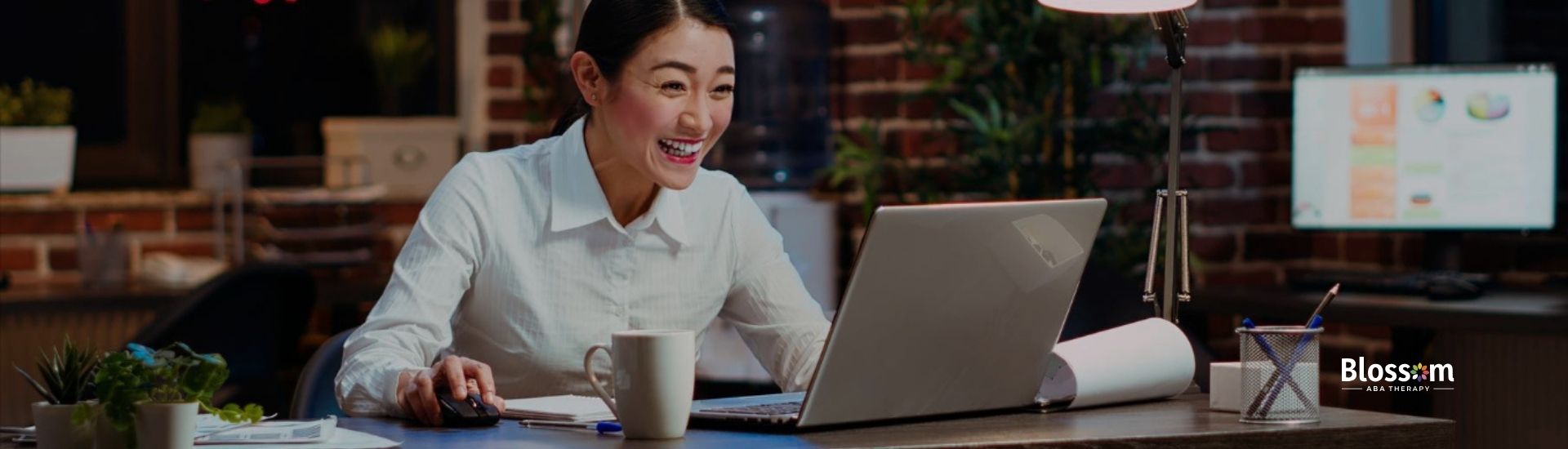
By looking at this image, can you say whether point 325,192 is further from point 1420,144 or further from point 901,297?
point 901,297

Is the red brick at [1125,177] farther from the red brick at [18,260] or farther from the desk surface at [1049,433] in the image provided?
the red brick at [18,260]

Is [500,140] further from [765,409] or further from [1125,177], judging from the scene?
[765,409]

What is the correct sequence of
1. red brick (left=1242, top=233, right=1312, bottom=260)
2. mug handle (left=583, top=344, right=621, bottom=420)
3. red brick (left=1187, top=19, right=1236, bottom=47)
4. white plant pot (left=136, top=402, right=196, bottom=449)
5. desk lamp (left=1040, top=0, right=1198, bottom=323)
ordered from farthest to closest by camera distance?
red brick (left=1242, top=233, right=1312, bottom=260) < red brick (left=1187, top=19, right=1236, bottom=47) < desk lamp (left=1040, top=0, right=1198, bottom=323) < mug handle (left=583, top=344, right=621, bottom=420) < white plant pot (left=136, top=402, right=196, bottom=449)

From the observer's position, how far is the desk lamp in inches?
73.5

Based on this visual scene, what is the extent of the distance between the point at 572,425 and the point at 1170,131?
0.67 metres

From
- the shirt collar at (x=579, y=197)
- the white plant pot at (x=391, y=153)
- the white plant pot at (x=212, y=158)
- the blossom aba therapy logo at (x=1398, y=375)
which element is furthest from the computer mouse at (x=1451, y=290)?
the white plant pot at (x=212, y=158)

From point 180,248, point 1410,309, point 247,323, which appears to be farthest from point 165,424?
point 180,248

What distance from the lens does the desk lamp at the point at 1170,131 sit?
187cm

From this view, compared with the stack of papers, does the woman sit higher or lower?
higher

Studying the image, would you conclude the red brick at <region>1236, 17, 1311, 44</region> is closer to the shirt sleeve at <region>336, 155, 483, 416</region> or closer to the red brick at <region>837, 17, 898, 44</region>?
the red brick at <region>837, 17, 898, 44</region>

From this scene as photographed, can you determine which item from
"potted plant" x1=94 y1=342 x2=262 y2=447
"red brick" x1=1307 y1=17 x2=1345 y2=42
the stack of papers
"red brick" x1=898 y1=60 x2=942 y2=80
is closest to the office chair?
"red brick" x1=898 y1=60 x2=942 y2=80

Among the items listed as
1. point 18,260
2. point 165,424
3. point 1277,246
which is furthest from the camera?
point 18,260

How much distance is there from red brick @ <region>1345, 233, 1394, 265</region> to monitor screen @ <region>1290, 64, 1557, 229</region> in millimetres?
293

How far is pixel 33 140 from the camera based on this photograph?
3.84m
